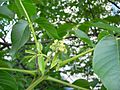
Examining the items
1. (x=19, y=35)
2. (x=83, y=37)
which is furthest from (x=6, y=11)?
(x=83, y=37)

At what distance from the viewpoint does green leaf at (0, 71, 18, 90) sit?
1.02m

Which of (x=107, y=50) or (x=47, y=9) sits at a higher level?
(x=47, y=9)

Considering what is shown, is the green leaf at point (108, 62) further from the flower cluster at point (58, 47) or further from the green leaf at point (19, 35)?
the green leaf at point (19, 35)

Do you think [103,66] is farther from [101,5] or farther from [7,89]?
[101,5]

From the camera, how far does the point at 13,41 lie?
3.65 feet

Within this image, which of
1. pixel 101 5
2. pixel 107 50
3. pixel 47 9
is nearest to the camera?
pixel 107 50

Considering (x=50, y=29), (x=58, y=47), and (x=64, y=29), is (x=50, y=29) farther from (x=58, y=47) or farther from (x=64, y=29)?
(x=58, y=47)

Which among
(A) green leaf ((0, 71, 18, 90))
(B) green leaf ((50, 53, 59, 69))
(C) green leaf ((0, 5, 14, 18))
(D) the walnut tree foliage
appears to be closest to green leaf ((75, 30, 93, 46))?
(D) the walnut tree foliage

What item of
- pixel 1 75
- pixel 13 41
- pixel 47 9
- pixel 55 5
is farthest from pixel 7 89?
pixel 55 5

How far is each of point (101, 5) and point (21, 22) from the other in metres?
3.03

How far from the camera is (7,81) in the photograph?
1.04 m

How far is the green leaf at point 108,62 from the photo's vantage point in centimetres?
73

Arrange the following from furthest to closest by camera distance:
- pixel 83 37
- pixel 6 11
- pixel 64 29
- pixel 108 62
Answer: pixel 6 11 → pixel 64 29 → pixel 83 37 → pixel 108 62

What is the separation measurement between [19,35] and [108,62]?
41 centimetres
